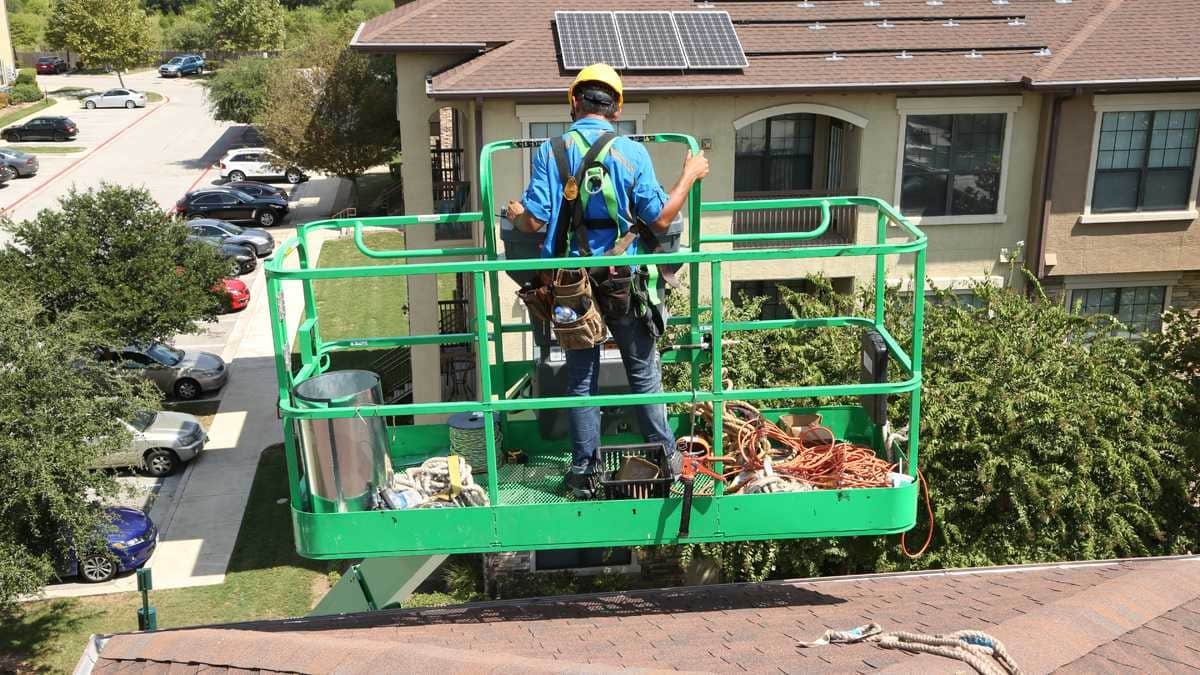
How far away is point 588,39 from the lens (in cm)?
1819

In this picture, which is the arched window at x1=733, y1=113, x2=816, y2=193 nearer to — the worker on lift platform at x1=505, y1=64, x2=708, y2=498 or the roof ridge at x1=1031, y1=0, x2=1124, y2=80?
the roof ridge at x1=1031, y1=0, x2=1124, y2=80

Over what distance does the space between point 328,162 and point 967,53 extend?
25316 mm

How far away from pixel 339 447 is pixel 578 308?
5.03 feet

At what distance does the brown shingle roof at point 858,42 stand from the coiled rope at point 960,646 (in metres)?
12.9

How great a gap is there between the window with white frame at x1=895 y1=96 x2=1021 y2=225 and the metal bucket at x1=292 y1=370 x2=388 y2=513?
1412 centimetres

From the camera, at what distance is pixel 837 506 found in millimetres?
6715

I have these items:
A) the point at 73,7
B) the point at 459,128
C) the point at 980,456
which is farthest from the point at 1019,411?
the point at 73,7

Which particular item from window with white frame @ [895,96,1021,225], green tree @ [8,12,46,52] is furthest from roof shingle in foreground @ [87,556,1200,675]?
green tree @ [8,12,46,52]

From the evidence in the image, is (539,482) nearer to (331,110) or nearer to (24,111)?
(331,110)

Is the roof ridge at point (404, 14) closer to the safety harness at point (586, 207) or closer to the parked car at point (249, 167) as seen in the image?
the safety harness at point (586, 207)

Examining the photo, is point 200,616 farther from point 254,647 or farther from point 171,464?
point 254,647

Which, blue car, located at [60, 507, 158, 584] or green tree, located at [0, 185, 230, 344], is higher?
green tree, located at [0, 185, 230, 344]

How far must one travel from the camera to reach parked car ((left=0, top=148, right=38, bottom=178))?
4709 cm

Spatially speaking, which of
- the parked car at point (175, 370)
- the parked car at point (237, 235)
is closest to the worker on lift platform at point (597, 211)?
the parked car at point (175, 370)
